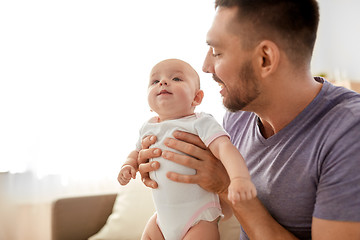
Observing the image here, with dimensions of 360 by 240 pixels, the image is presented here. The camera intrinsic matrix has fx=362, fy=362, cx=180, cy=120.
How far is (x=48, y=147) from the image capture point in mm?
3129

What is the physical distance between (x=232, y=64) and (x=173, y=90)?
0.24 meters

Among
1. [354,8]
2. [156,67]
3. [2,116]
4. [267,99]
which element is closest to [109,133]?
[2,116]

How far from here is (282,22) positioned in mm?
1272

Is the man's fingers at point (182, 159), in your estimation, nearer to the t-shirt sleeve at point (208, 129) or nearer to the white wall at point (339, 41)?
the t-shirt sleeve at point (208, 129)

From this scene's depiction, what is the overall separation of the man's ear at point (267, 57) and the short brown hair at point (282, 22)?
2 cm

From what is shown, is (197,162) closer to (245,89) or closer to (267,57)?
(245,89)

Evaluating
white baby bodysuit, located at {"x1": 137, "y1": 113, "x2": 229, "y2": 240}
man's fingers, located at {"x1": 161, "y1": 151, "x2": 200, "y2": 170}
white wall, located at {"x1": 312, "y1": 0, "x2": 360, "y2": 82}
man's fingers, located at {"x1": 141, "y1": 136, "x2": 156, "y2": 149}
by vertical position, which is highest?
white wall, located at {"x1": 312, "y1": 0, "x2": 360, "y2": 82}

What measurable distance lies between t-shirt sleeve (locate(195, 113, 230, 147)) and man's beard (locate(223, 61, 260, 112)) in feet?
0.41

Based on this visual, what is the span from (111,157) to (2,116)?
3.22ft

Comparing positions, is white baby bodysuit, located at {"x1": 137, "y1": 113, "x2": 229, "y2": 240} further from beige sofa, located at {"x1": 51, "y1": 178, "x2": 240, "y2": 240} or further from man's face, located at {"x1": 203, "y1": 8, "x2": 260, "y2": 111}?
beige sofa, located at {"x1": 51, "y1": 178, "x2": 240, "y2": 240}

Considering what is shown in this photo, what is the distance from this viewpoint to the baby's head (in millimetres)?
1352

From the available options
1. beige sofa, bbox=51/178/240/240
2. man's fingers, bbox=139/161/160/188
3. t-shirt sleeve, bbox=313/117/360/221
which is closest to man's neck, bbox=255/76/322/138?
t-shirt sleeve, bbox=313/117/360/221

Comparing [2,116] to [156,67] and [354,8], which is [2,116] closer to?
[156,67]

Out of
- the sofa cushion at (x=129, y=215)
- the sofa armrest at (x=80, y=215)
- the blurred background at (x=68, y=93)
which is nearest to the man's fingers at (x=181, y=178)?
the sofa cushion at (x=129, y=215)
